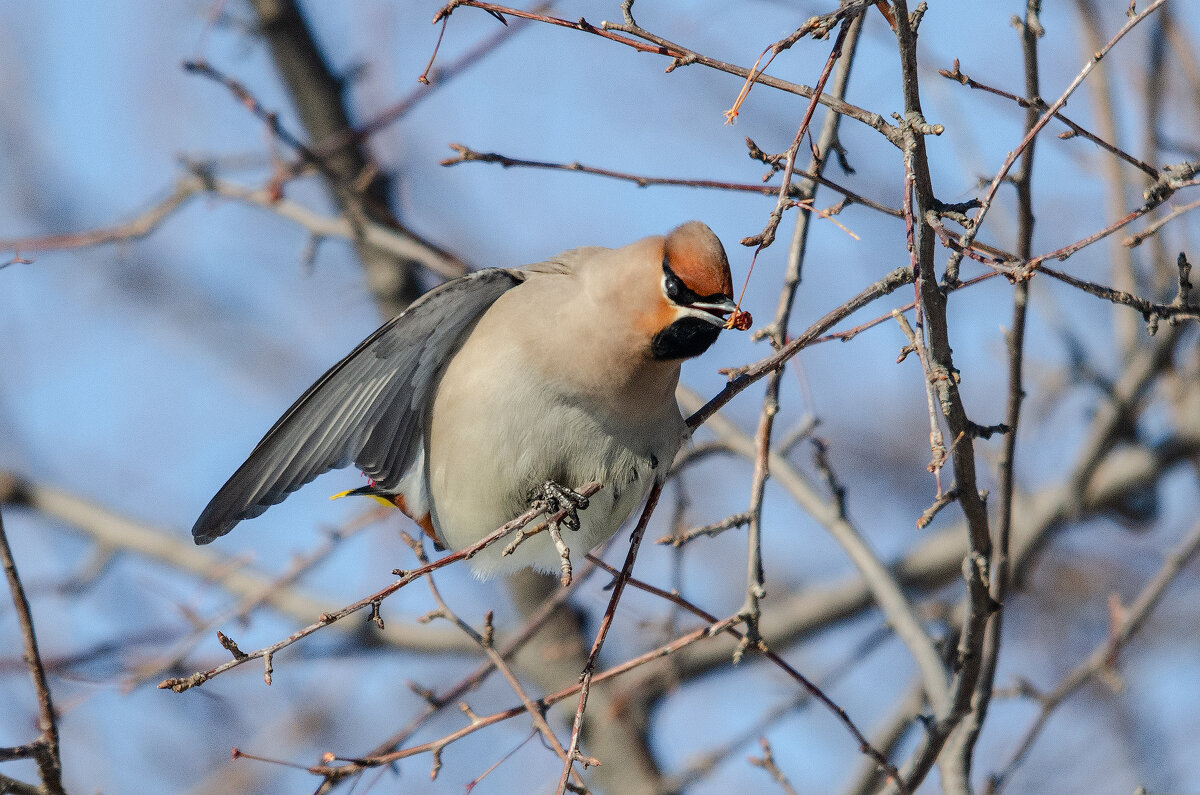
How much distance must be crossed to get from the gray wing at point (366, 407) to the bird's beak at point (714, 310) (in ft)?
2.58

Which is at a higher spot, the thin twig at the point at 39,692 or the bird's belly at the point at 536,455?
the bird's belly at the point at 536,455

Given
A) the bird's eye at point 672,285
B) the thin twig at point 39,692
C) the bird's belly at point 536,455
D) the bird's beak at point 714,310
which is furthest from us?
the bird's belly at point 536,455

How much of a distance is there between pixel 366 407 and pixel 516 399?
1.61 feet

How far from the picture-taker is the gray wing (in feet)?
11.0

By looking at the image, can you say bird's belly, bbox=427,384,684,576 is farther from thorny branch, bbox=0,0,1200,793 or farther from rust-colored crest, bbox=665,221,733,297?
rust-colored crest, bbox=665,221,733,297

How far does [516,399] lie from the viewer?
3.33 m

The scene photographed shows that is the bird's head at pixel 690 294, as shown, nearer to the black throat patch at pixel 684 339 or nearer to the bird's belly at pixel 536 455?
the black throat patch at pixel 684 339

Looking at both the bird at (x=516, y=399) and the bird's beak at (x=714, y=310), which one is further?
the bird at (x=516, y=399)

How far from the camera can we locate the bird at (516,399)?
3.21 m

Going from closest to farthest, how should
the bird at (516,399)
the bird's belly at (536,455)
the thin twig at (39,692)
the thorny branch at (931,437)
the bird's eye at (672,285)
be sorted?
the thorny branch at (931,437)
the thin twig at (39,692)
the bird's eye at (672,285)
the bird at (516,399)
the bird's belly at (536,455)

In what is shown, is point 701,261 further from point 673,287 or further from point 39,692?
point 39,692

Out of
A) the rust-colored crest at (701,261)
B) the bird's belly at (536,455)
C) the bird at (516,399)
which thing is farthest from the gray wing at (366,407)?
the rust-colored crest at (701,261)

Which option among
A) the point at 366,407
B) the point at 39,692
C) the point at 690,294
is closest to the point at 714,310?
the point at 690,294

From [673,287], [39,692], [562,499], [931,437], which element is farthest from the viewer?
[562,499]
